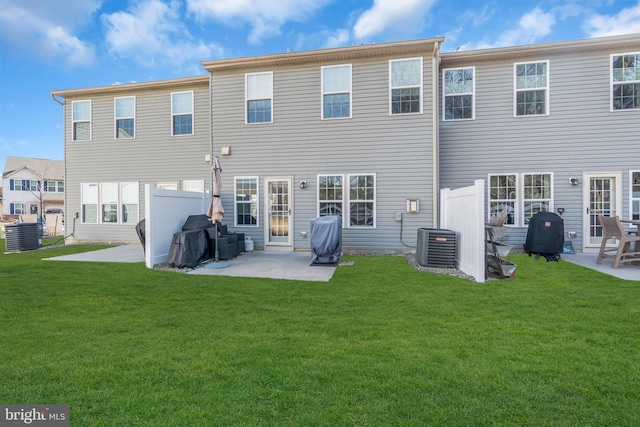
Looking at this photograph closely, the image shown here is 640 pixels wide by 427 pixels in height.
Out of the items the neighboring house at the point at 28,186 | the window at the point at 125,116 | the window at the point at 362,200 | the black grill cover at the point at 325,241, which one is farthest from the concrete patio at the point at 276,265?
the neighboring house at the point at 28,186

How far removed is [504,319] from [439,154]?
19.1 feet

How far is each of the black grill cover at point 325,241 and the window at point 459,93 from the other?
458 cm

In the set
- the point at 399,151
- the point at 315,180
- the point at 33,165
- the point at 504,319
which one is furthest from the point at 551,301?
the point at 33,165

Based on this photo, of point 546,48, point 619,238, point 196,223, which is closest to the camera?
point 619,238

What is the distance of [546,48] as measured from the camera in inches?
295

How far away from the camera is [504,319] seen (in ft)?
10.7

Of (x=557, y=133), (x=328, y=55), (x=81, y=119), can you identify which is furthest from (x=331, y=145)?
(x=81, y=119)

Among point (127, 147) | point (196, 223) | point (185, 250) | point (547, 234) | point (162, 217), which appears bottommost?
point (185, 250)

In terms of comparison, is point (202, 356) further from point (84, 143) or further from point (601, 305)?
point (84, 143)

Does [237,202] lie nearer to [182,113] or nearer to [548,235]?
[182,113]

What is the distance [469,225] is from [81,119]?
1238 cm

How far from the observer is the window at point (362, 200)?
7.99m

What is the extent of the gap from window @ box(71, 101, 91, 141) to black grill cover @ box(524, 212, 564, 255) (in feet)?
44.7

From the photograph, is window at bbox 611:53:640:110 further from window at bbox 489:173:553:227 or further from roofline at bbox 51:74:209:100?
roofline at bbox 51:74:209:100
